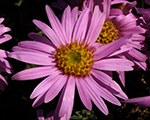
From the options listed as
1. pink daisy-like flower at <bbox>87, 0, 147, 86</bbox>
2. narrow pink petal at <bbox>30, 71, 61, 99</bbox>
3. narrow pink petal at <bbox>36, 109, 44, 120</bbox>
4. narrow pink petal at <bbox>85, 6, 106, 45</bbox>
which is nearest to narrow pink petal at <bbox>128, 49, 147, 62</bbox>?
pink daisy-like flower at <bbox>87, 0, 147, 86</bbox>

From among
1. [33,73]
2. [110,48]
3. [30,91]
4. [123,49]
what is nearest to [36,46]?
[33,73]

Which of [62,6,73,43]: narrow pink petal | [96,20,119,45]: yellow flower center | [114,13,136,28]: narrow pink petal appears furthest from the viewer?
[96,20,119,45]: yellow flower center

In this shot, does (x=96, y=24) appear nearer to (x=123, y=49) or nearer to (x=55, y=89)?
(x=123, y=49)

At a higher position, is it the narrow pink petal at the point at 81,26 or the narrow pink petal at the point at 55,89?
the narrow pink petal at the point at 81,26

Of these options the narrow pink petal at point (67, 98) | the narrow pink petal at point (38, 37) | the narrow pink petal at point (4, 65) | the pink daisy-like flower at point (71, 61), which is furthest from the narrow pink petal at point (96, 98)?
the narrow pink petal at point (4, 65)

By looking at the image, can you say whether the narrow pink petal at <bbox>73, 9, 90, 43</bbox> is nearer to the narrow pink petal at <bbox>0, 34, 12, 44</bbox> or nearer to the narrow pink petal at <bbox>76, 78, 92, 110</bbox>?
the narrow pink petal at <bbox>76, 78, 92, 110</bbox>

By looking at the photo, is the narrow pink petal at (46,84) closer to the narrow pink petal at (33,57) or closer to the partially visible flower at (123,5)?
the narrow pink petal at (33,57)
